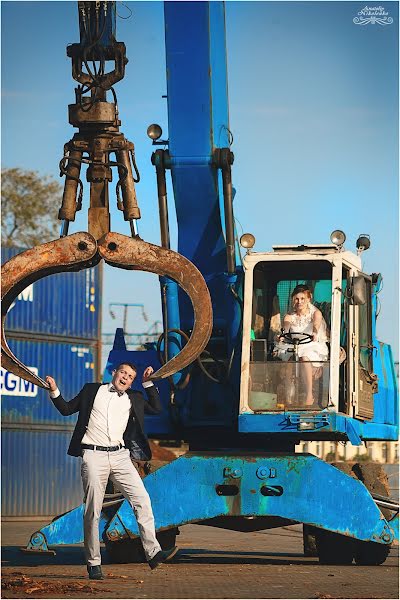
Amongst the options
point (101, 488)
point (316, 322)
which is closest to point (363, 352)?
point (316, 322)

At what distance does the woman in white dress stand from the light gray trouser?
10.9ft

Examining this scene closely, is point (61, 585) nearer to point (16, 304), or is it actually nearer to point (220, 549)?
point (220, 549)

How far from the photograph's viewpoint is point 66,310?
3425 cm

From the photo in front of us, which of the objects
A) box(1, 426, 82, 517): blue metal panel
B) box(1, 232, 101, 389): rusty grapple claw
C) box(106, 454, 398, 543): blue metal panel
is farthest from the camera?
box(1, 426, 82, 517): blue metal panel

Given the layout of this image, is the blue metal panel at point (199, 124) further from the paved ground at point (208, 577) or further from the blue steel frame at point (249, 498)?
the paved ground at point (208, 577)

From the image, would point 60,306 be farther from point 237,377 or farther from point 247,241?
point 247,241

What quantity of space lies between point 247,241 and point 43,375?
759 inches

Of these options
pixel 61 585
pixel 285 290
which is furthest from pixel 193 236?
pixel 61 585

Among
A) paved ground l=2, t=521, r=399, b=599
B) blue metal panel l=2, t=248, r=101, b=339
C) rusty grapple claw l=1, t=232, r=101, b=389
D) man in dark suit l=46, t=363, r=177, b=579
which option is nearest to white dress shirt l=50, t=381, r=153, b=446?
man in dark suit l=46, t=363, r=177, b=579

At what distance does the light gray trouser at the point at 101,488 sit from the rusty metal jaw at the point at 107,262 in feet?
2.37

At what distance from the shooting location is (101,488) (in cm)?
1173

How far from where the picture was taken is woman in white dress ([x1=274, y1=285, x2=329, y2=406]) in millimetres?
14711

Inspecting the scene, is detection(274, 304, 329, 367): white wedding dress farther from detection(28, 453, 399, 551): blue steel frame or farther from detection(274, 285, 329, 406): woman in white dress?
detection(28, 453, 399, 551): blue steel frame

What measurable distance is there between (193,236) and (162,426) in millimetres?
2105
